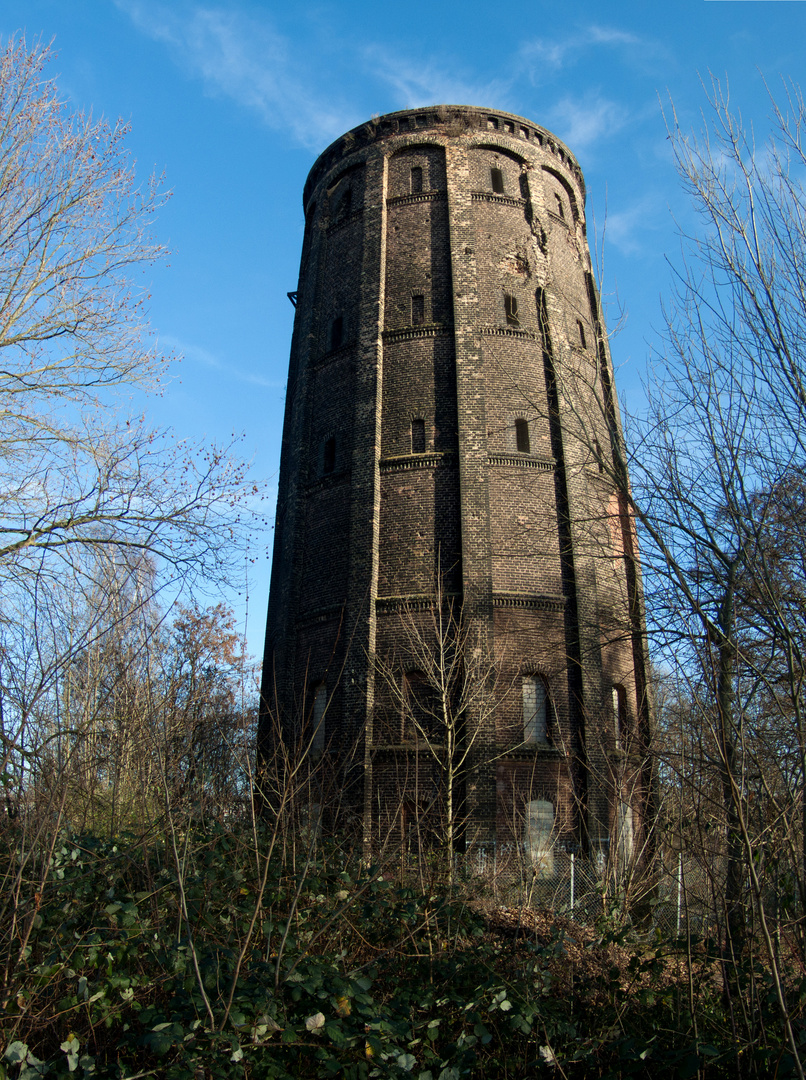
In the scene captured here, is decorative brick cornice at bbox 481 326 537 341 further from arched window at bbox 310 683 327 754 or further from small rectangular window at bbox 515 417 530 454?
arched window at bbox 310 683 327 754

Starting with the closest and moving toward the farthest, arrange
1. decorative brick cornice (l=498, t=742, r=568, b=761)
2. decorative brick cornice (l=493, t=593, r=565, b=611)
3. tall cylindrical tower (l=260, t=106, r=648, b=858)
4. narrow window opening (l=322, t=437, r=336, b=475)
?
decorative brick cornice (l=498, t=742, r=568, b=761) < tall cylindrical tower (l=260, t=106, r=648, b=858) < decorative brick cornice (l=493, t=593, r=565, b=611) < narrow window opening (l=322, t=437, r=336, b=475)

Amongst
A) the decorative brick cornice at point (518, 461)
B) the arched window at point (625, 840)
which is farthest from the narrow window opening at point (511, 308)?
the arched window at point (625, 840)

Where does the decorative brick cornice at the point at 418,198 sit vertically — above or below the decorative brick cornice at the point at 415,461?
above

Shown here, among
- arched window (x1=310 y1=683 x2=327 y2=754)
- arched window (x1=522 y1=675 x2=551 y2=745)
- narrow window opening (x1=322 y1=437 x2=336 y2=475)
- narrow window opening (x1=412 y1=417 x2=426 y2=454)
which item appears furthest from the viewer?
narrow window opening (x1=322 y1=437 x2=336 y2=475)

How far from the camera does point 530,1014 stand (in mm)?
3855

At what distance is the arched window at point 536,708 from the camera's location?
13258 millimetres

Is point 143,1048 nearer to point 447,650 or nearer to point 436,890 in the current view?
point 436,890

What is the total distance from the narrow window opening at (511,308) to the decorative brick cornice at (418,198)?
9.59 ft

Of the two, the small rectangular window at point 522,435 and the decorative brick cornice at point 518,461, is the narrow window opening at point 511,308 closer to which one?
the small rectangular window at point 522,435

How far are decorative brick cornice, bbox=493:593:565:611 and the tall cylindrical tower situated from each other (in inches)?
1.7

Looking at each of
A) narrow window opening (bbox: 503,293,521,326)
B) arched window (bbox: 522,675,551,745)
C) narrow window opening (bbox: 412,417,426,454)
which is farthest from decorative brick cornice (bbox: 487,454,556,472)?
arched window (bbox: 522,675,551,745)

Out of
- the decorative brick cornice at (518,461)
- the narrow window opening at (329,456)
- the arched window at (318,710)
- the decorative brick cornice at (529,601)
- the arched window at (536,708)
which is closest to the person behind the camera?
the arched window at (536,708)

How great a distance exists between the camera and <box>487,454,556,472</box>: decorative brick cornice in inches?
576

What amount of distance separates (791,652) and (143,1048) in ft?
13.4
